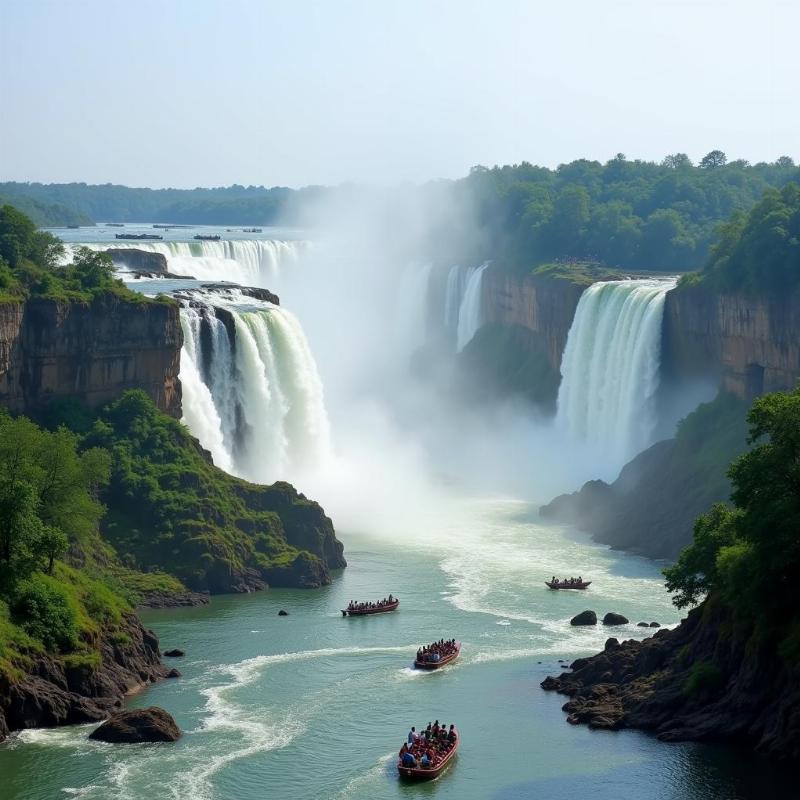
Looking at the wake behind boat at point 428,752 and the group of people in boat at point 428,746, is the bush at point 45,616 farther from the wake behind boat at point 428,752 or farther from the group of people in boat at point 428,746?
the wake behind boat at point 428,752

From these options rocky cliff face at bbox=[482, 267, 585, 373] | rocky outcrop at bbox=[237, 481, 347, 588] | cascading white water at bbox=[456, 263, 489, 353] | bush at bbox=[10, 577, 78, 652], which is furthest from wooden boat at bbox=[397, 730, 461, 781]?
cascading white water at bbox=[456, 263, 489, 353]

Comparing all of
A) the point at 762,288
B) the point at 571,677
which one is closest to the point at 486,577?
the point at 571,677

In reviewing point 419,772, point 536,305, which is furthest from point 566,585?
point 536,305

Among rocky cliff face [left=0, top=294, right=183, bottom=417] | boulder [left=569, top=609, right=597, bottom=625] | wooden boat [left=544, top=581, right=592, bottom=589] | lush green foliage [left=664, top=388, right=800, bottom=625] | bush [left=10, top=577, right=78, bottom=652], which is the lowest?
boulder [left=569, top=609, right=597, bottom=625]

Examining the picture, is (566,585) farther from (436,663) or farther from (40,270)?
(40,270)

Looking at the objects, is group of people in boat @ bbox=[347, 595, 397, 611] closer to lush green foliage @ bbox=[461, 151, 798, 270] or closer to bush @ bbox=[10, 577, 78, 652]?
bush @ bbox=[10, 577, 78, 652]

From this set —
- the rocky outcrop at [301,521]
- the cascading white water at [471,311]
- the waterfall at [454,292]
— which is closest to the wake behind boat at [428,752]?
the rocky outcrop at [301,521]
